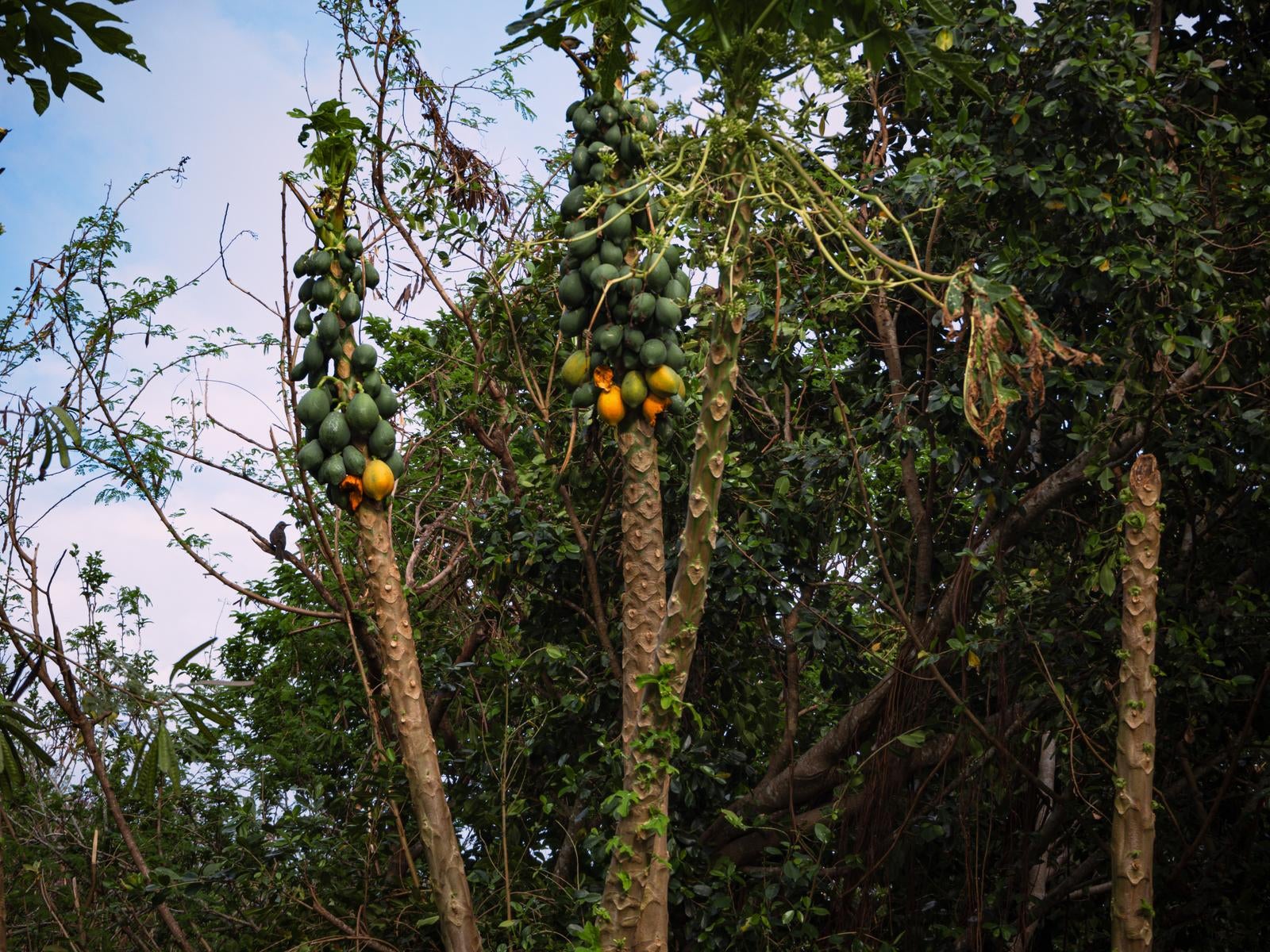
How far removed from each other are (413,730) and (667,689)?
891mm

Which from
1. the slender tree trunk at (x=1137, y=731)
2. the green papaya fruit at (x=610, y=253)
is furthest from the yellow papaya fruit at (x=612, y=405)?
the slender tree trunk at (x=1137, y=731)

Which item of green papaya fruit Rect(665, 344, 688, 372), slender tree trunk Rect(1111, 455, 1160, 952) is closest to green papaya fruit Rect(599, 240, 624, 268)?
green papaya fruit Rect(665, 344, 688, 372)

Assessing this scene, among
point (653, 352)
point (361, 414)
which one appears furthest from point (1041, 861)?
point (361, 414)

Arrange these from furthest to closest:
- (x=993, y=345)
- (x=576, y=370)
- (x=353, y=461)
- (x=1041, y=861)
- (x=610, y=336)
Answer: (x=1041, y=861) < (x=576, y=370) < (x=610, y=336) < (x=353, y=461) < (x=993, y=345)

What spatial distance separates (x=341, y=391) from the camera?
3512mm

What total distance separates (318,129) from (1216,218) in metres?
3.45

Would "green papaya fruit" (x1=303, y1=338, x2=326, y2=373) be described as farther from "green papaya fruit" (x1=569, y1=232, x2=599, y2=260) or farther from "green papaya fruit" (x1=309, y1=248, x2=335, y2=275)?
"green papaya fruit" (x1=569, y1=232, x2=599, y2=260)

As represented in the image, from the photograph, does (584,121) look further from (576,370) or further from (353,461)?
(353,461)

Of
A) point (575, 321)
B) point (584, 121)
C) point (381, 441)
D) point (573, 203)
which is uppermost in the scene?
point (584, 121)

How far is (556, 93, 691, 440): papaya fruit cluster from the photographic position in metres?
3.52

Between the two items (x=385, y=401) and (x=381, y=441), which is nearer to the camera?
(x=381, y=441)

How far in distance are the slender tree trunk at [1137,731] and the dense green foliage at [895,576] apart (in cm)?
66

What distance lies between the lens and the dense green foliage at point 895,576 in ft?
15.0

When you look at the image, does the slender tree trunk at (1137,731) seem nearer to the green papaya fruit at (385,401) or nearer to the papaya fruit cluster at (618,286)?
the papaya fruit cluster at (618,286)
